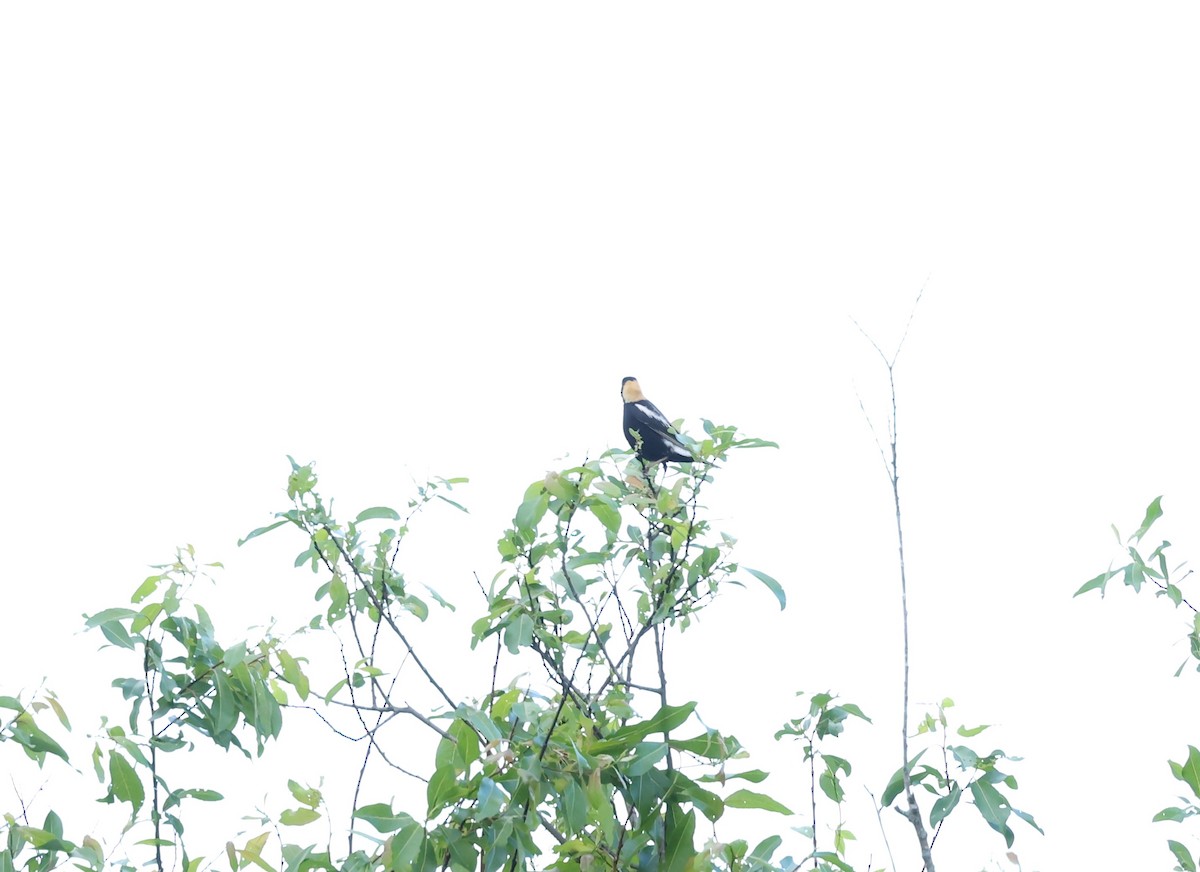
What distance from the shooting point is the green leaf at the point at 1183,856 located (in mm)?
2143

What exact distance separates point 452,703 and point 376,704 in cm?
44

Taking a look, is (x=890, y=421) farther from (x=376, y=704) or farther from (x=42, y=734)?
(x=42, y=734)

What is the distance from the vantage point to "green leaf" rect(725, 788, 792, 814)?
1.89 meters

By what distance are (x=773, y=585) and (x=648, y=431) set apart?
1479 millimetres

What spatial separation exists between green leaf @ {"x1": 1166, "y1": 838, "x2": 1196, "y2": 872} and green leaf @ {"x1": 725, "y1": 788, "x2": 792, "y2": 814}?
0.86m

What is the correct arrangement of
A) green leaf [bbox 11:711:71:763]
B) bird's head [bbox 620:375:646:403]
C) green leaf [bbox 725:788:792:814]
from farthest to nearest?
bird's head [bbox 620:375:646:403]
green leaf [bbox 11:711:71:763]
green leaf [bbox 725:788:792:814]

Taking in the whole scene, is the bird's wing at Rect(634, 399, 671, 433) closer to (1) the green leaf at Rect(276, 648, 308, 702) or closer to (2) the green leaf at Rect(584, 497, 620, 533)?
(2) the green leaf at Rect(584, 497, 620, 533)

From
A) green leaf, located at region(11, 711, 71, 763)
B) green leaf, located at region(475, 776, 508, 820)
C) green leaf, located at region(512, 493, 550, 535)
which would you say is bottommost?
green leaf, located at region(475, 776, 508, 820)

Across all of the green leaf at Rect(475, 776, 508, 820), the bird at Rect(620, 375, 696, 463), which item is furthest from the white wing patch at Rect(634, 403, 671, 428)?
the green leaf at Rect(475, 776, 508, 820)

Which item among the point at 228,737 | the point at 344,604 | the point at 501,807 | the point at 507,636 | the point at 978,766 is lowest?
the point at 501,807

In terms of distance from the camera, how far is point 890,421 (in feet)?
7.77

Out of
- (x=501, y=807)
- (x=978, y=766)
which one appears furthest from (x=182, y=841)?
(x=978, y=766)

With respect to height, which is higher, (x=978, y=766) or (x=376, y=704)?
(x=376, y=704)

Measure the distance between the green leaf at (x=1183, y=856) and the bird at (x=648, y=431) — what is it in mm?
1254
